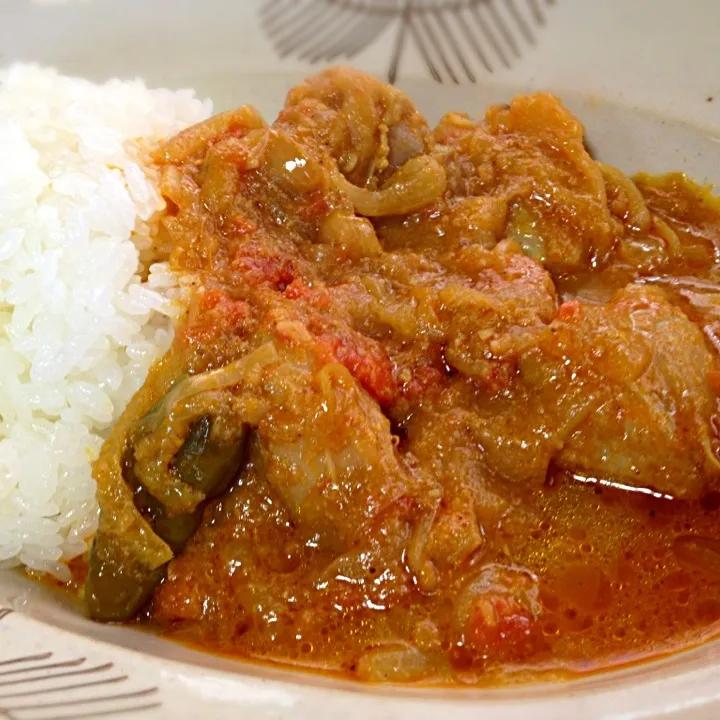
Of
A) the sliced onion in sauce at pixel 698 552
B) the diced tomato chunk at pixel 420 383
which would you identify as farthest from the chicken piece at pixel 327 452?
the sliced onion in sauce at pixel 698 552

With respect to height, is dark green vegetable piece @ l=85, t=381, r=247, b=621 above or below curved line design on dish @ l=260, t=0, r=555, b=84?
Answer: below

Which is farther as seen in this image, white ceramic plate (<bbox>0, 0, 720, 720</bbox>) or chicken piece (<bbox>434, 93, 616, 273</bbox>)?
white ceramic plate (<bbox>0, 0, 720, 720</bbox>)

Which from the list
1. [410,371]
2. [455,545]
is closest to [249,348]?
[410,371]

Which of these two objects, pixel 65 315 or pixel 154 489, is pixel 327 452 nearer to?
pixel 154 489

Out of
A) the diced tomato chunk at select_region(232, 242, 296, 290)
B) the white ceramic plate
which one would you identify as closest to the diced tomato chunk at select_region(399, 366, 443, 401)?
the diced tomato chunk at select_region(232, 242, 296, 290)

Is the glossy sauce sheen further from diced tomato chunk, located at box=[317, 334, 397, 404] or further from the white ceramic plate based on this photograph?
the white ceramic plate

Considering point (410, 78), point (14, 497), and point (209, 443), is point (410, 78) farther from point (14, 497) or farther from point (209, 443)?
point (14, 497)
